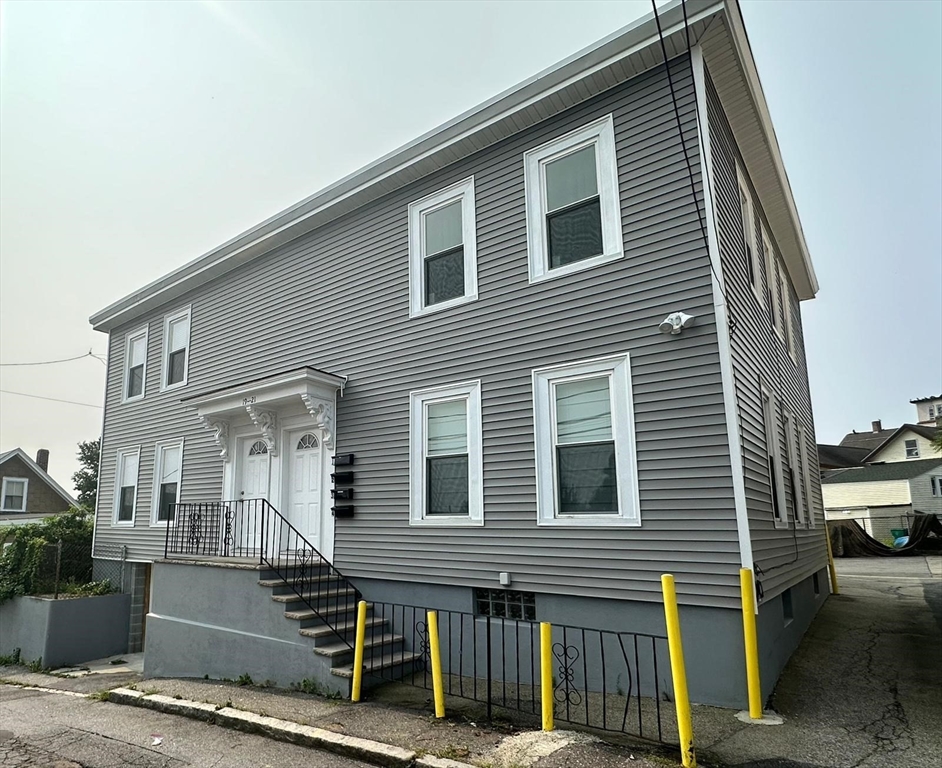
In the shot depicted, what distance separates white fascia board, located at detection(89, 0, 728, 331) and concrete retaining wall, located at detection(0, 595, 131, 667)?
20.6 ft

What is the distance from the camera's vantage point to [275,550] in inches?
394

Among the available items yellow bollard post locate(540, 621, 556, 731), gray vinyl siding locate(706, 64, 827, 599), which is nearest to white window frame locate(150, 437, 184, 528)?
yellow bollard post locate(540, 621, 556, 731)

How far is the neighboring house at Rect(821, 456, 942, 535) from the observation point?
3397 cm

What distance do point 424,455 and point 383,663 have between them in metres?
2.58

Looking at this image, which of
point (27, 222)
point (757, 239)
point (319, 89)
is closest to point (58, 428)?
point (27, 222)

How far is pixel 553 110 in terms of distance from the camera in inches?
311

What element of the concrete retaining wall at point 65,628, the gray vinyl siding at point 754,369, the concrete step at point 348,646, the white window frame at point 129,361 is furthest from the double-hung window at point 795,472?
the concrete retaining wall at point 65,628

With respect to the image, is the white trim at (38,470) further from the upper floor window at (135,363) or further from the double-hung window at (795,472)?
the double-hung window at (795,472)

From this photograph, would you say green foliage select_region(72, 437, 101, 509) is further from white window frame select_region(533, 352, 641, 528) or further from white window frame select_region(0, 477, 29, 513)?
white window frame select_region(533, 352, 641, 528)

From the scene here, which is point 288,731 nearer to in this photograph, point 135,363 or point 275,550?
point 275,550

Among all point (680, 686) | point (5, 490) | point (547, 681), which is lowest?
point (547, 681)

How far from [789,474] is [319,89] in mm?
10636

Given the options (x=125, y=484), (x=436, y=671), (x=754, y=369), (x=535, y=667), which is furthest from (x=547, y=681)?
(x=125, y=484)

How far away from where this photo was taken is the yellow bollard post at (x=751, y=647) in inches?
216
